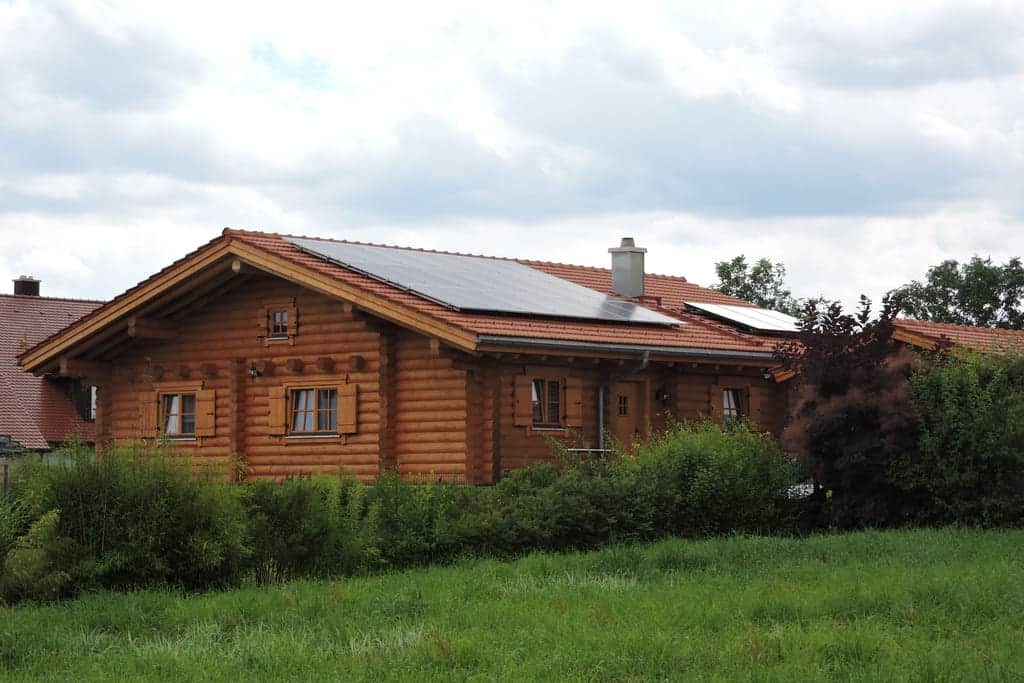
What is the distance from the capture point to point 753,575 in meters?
14.9

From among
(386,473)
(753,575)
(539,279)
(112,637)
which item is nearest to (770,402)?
(539,279)

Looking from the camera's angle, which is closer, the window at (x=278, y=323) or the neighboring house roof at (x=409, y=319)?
the neighboring house roof at (x=409, y=319)

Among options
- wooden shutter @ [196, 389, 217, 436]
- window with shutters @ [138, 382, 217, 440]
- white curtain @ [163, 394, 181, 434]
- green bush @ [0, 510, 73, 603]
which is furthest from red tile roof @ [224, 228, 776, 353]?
green bush @ [0, 510, 73, 603]

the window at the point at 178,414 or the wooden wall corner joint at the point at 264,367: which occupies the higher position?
the wooden wall corner joint at the point at 264,367

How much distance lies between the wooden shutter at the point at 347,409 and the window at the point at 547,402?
3.15m

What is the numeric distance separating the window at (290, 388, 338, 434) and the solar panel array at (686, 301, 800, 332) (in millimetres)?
8656

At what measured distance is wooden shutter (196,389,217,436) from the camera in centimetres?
2706

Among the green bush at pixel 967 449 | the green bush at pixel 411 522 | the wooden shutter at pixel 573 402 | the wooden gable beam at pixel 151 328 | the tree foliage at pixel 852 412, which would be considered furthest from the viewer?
the wooden gable beam at pixel 151 328

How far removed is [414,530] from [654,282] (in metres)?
17.4

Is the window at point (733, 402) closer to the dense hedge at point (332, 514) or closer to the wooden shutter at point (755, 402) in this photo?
the wooden shutter at point (755, 402)

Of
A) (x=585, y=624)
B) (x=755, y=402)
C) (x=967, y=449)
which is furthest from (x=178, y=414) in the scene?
(x=585, y=624)

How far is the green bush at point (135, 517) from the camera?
589 inches

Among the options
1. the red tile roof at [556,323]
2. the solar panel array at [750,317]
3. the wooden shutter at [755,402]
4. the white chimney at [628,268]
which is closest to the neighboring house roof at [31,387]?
the red tile roof at [556,323]

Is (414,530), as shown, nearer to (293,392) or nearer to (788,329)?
(293,392)
